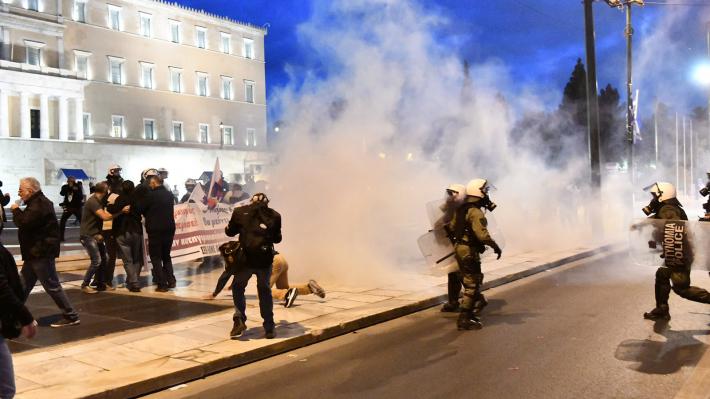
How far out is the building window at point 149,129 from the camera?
49469mm

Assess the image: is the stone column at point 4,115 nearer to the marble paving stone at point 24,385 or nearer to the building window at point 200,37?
the building window at point 200,37

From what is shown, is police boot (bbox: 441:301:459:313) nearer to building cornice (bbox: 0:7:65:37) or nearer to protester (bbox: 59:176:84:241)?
protester (bbox: 59:176:84:241)

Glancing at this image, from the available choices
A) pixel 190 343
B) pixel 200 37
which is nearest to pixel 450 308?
pixel 190 343

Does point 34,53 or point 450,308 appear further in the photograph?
point 34,53

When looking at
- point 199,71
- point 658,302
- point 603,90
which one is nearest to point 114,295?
point 658,302

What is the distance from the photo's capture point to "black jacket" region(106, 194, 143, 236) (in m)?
8.32

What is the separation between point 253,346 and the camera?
566cm

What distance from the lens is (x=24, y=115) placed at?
42.0 meters

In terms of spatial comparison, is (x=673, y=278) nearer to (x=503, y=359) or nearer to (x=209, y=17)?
(x=503, y=359)

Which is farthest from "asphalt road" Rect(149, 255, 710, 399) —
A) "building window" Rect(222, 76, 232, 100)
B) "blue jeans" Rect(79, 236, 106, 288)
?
"building window" Rect(222, 76, 232, 100)

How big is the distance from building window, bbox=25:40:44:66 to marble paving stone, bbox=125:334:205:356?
4349 cm

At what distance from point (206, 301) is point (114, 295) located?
4.78ft

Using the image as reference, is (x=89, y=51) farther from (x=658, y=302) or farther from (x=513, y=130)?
(x=658, y=302)

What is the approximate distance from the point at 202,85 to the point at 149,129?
22.7 ft
